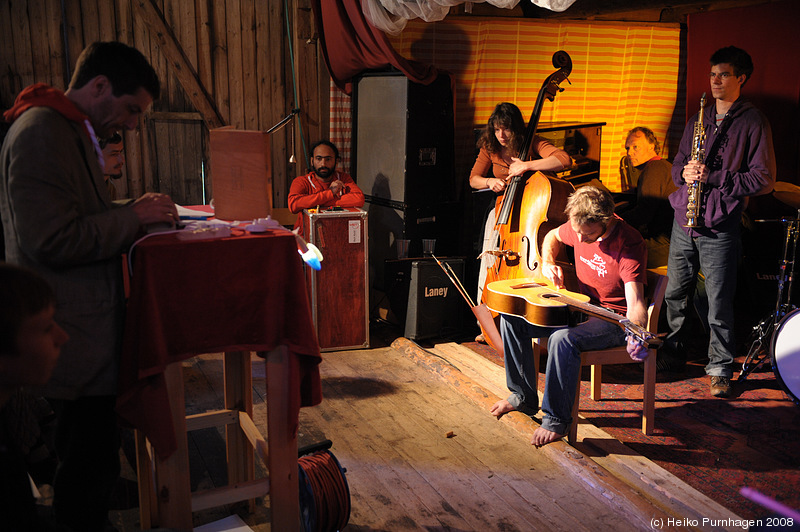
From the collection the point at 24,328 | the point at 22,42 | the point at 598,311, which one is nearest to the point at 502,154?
the point at 598,311

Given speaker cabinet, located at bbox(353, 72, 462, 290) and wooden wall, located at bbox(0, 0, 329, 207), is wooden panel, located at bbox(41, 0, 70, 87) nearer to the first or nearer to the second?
wooden wall, located at bbox(0, 0, 329, 207)

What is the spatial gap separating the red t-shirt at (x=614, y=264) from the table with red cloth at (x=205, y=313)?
1.82 meters

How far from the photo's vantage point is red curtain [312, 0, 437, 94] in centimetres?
468

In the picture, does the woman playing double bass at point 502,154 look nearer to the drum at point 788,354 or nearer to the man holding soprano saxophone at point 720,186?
the man holding soprano saxophone at point 720,186

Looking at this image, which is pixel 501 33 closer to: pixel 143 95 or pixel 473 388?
Answer: pixel 473 388

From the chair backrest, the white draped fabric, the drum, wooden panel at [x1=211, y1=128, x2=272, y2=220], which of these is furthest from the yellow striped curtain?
wooden panel at [x1=211, y1=128, x2=272, y2=220]

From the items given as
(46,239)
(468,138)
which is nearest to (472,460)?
(46,239)

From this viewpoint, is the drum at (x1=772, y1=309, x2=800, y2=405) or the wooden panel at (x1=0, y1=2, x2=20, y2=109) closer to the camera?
the drum at (x1=772, y1=309, x2=800, y2=405)

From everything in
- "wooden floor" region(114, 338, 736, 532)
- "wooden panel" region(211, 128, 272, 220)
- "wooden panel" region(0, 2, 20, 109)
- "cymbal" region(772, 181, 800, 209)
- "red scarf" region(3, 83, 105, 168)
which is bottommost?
"wooden floor" region(114, 338, 736, 532)

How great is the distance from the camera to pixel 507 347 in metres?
3.38

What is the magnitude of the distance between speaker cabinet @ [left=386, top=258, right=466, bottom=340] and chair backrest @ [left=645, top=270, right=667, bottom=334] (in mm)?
1624

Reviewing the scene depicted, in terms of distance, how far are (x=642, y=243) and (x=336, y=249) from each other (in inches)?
80.2

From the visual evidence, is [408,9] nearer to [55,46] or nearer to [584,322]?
[584,322]

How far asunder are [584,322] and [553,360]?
A: 295mm
